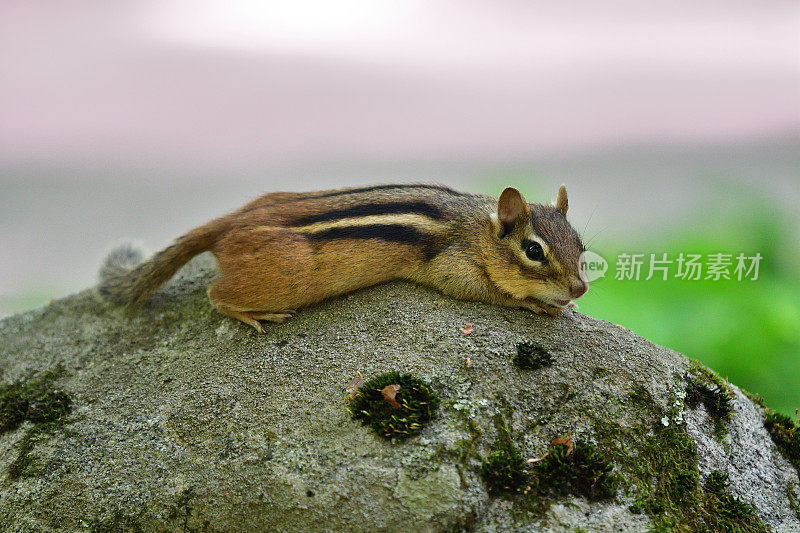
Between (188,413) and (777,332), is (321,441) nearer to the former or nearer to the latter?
(188,413)

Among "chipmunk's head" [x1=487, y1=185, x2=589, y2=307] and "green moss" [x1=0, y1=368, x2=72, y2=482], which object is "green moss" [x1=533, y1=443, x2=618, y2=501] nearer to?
"chipmunk's head" [x1=487, y1=185, x2=589, y2=307]

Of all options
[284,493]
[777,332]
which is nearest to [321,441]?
[284,493]

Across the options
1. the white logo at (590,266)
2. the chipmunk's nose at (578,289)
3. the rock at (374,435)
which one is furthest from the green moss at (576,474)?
the white logo at (590,266)

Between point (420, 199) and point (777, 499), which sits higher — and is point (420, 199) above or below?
above

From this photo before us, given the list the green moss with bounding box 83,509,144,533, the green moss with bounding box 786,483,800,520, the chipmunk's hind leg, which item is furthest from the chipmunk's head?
the green moss with bounding box 83,509,144,533

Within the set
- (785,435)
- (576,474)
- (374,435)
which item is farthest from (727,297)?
(374,435)

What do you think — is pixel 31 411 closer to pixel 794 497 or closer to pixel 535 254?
pixel 535 254

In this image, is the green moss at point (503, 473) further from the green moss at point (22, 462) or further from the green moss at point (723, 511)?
the green moss at point (22, 462)
